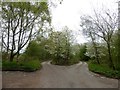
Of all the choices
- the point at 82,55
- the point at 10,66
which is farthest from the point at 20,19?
the point at 82,55

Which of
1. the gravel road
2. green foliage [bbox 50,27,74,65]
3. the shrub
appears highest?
green foliage [bbox 50,27,74,65]

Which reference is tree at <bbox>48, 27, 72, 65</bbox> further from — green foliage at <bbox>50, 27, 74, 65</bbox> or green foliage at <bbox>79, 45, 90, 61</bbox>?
green foliage at <bbox>79, 45, 90, 61</bbox>

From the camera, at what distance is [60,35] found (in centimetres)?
4419

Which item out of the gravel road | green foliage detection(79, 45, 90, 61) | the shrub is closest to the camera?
the gravel road

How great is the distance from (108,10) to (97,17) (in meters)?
1.94

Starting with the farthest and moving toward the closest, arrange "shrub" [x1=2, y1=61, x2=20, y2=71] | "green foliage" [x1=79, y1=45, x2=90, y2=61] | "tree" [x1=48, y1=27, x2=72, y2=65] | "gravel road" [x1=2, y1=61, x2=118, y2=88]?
1. "green foliage" [x1=79, y1=45, x2=90, y2=61]
2. "tree" [x1=48, y1=27, x2=72, y2=65]
3. "shrub" [x1=2, y1=61, x2=20, y2=71]
4. "gravel road" [x1=2, y1=61, x2=118, y2=88]

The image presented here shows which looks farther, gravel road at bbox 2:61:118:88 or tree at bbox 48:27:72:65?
tree at bbox 48:27:72:65

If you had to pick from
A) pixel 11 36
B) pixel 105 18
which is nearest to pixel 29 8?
pixel 11 36

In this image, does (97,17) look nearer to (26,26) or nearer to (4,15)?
(26,26)

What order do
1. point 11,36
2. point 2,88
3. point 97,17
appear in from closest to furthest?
1. point 2,88
2. point 97,17
3. point 11,36

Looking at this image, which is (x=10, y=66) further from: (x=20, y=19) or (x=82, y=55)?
(x=82, y=55)

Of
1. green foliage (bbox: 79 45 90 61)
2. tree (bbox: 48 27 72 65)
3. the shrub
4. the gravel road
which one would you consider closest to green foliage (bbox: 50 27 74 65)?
tree (bbox: 48 27 72 65)

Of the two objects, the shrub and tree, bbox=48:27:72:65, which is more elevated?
tree, bbox=48:27:72:65

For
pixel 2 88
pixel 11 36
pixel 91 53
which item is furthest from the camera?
pixel 91 53
